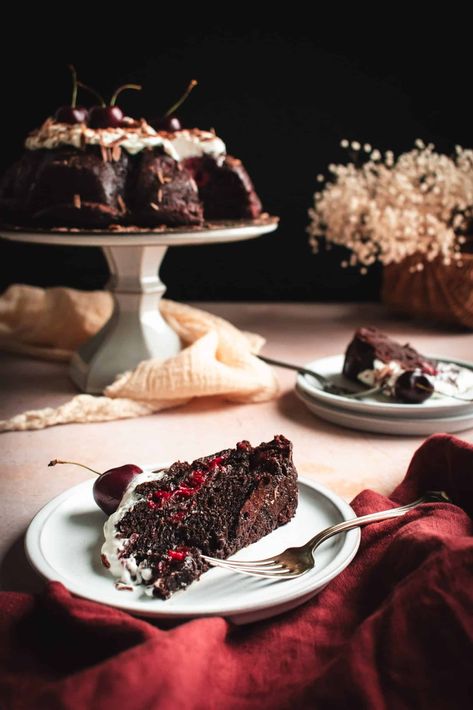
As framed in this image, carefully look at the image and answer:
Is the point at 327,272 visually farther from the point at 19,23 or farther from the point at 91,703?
the point at 91,703

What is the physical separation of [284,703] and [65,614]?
249mm

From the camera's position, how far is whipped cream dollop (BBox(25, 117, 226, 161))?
6.10 ft

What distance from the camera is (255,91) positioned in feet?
9.12

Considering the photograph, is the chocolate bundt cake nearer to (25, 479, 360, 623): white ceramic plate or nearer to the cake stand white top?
the cake stand white top

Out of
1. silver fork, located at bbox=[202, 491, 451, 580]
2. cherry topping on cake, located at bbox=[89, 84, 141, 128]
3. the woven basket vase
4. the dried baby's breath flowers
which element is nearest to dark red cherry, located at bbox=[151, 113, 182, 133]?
cherry topping on cake, located at bbox=[89, 84, 141, 128]

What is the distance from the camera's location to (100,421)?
1.75 meters

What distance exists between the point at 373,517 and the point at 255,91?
77.3 inches

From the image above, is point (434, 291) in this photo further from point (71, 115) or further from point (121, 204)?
point (71, 115)

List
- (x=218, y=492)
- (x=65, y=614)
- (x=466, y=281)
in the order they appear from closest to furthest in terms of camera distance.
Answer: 1. (x=65, y=614)
2. (x=218, y=492)
3. (x=466, y=281)

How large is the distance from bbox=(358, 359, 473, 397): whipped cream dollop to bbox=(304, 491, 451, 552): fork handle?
0.50 metres

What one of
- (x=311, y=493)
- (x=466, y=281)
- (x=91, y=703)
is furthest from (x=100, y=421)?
(x=466, y=281)

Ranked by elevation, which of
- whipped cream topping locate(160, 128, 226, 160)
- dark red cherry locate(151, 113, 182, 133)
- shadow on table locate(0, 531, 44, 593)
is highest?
dark red cherry locate(151, 113, 182, 133)

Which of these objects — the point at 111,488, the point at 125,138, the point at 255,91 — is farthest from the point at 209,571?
the point at 255,91

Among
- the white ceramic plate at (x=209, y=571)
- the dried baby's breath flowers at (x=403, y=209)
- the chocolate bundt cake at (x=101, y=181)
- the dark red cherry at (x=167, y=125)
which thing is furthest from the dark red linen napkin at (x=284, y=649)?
the dried baby's breath flowers at (x=403, y=209)
